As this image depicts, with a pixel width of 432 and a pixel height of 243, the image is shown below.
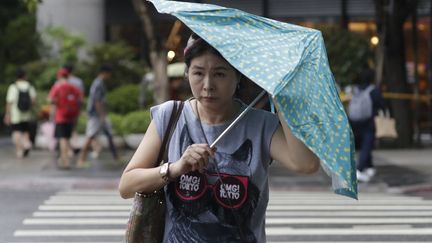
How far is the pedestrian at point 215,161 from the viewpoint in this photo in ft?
11.5

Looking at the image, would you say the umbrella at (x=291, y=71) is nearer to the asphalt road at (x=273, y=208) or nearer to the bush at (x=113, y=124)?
the asphalt road at (x=273, y=208)

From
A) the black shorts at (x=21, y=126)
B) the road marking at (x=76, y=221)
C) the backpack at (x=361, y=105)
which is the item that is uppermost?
the backpack at (x=361, y=105)

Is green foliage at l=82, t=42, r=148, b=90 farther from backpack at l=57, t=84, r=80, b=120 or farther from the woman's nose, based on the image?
the woman's nose

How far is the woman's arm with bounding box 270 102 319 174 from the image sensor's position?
345 centimetres

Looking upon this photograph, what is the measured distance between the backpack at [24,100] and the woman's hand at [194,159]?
49.3ft

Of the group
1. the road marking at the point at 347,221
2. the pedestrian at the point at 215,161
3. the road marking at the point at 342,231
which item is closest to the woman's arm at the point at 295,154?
the pedestrian at the point at 215,161

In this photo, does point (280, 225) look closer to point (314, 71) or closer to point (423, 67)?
point (314, 71)

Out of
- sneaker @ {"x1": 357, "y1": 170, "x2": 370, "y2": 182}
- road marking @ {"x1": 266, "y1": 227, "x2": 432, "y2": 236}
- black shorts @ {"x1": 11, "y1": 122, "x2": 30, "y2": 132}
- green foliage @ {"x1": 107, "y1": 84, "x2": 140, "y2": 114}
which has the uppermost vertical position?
road marking @ {"x1": 266, "y1": 227, "x2": 432, "y2": 236}

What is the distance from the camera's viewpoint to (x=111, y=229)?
9.71 metres

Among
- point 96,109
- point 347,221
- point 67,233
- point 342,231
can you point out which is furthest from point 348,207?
point 96,109

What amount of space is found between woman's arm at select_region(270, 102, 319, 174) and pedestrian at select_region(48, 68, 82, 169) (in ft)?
40.0

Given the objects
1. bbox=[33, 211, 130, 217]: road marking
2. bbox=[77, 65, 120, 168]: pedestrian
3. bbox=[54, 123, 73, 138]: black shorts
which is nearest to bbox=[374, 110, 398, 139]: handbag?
bbox=[77, 65, 120, 168]: pedestrian

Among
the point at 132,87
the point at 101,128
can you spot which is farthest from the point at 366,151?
the point at 132,87

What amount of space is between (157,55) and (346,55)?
19.7 ft
